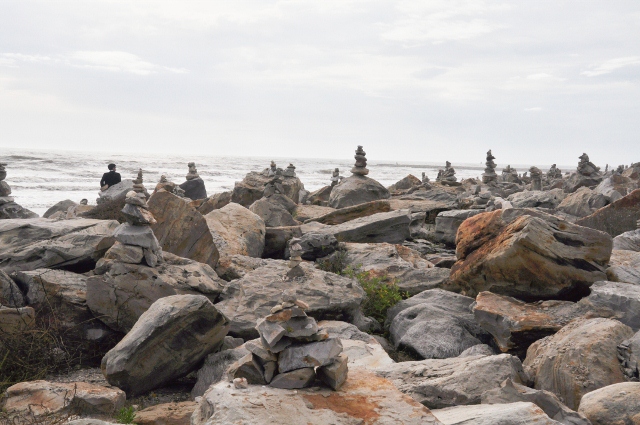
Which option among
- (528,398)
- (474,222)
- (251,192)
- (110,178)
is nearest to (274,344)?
(528,398)

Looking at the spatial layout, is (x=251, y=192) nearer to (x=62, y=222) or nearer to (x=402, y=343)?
(x=62, y=222)

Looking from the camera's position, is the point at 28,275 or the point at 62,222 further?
the point at 62,222

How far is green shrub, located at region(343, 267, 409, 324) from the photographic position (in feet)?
35.5

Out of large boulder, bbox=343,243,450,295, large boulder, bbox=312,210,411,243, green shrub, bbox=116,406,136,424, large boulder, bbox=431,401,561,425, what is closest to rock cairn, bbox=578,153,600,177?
large boulder, bbox=312,210,411,243

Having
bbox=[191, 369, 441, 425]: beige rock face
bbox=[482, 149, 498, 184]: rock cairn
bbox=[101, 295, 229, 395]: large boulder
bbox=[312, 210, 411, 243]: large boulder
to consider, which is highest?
bbox=[482, 149, 498, 184]: rock cairn

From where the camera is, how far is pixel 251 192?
79.3 ft

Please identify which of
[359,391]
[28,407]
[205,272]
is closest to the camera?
[359,391]

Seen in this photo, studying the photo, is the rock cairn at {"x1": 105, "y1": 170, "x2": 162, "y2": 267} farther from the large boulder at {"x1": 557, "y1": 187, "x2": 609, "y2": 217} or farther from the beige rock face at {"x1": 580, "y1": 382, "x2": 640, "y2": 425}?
the large boulder at {"x1": 557, "y1": 187, "x2": 609, "y2": 217}

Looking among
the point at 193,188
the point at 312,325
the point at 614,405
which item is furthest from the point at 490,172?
the point at 312,325

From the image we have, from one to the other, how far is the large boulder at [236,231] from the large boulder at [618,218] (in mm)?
10290

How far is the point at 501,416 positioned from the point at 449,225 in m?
13.2

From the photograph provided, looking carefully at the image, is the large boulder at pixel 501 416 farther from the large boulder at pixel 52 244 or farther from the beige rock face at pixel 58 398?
the large boulder at pixel 52 244

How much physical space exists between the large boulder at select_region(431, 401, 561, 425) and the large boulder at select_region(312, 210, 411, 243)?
32.2 feet

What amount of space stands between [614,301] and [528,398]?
12.6 feet
